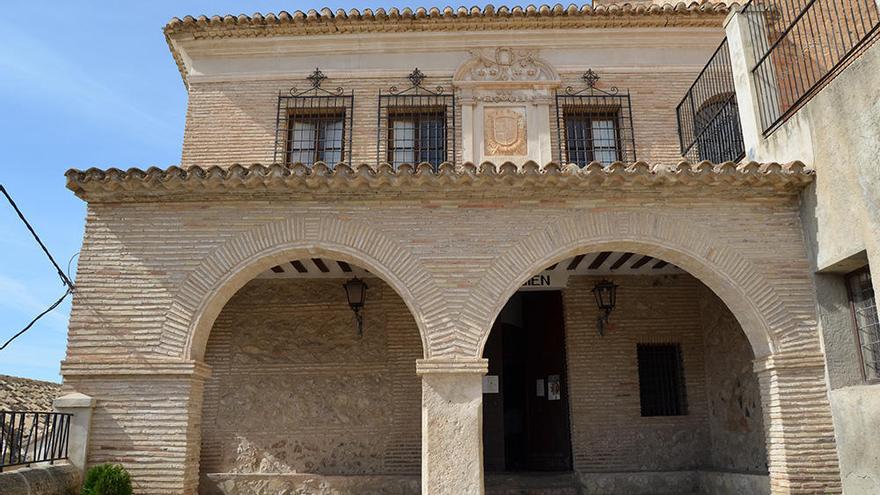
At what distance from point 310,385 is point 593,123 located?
5691 mm

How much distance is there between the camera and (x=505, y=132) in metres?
10.3

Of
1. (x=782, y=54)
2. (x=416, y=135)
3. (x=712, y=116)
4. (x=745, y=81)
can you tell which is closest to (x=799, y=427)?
(x=745, y=81)

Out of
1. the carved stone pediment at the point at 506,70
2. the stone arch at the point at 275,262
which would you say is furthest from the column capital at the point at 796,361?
the carved stone pediment at the point at 506,70

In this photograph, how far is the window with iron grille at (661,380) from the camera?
383 inches

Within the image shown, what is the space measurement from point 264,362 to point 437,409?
3.61 meters

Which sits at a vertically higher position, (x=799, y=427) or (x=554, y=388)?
(x=554, y=388)

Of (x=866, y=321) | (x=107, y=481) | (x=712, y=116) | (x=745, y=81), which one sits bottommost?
(x=107, y=481)

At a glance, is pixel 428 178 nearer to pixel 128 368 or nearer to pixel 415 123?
pixel 128 368

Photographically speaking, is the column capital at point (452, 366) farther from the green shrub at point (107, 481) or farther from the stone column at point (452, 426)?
the green shrub at point (107, 481)

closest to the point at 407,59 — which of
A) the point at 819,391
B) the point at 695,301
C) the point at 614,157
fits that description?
the point at 614,157

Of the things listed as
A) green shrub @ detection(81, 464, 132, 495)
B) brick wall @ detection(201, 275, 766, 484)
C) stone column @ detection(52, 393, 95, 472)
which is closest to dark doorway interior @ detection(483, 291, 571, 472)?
brick wall @ detection(201, 275, 766, 484)

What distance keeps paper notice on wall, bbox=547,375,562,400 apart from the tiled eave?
407 centimetres

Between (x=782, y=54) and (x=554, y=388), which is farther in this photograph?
(x=554, y=388)

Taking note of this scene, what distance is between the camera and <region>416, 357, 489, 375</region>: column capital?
679 cm
